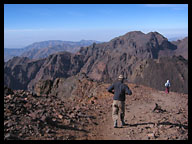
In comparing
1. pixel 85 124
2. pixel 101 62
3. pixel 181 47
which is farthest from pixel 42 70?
pixel 85 124

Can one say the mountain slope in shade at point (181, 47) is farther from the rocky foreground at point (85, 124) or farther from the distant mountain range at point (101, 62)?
the rocky foreground at point (85, 124)

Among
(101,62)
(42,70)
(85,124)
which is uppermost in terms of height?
(101,62)

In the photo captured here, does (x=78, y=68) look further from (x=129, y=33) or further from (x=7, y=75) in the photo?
(x=129, y=33)

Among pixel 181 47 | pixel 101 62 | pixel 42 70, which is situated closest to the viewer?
pixel 101 62

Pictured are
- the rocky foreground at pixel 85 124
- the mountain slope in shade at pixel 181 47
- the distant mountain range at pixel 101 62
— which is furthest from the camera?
the mountain slope in shade at pixel 181 47

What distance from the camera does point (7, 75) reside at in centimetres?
11294

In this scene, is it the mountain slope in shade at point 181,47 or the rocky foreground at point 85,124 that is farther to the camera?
the mountain slope in shade at point 181,47

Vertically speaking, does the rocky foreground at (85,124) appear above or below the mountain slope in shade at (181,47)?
below

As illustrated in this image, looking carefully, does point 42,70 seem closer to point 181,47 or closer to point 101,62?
point 101,62

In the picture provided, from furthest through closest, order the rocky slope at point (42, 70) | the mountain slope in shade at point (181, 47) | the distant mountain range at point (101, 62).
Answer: the mountain slope in shade at point (181, 47) → the rocky slope at point (42, 70) → the distant mountain range at point (101, 62)

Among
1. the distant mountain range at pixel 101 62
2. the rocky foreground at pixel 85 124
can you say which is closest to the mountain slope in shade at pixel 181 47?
the distant mountain range at pixel 101 62

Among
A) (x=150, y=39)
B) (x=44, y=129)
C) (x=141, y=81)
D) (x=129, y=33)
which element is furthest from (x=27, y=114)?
(x=129, y=33)

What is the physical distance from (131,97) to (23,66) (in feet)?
402

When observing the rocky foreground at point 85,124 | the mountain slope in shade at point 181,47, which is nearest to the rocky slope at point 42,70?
the mountain slope in shade at point 181,47
